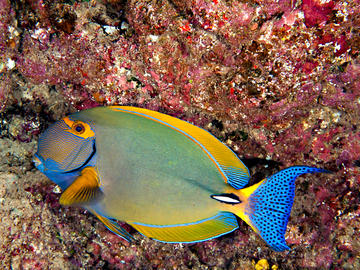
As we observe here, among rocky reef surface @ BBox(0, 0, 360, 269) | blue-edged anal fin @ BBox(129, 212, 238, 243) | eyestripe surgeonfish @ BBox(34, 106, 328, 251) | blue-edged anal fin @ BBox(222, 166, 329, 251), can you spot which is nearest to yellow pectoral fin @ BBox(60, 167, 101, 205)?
eyestripe surgeonfish @ BBox(34, 106, 328, 251)

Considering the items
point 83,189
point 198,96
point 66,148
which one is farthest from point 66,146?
point 198,96

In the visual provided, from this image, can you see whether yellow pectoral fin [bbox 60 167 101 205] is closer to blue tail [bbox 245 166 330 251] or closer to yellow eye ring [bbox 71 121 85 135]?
yellow eye ring [bbox 71 121 85 135]

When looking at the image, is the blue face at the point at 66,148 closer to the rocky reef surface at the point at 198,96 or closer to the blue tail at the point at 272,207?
the rocky reef surface at the point at 198,96

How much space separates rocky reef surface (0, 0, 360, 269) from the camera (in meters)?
1.99

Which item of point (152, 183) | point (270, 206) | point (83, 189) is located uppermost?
point (270, 206)

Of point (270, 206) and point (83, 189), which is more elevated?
point (270, 206)

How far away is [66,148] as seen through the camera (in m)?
1.79

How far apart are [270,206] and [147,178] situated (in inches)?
39.4

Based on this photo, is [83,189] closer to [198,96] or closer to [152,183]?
[152,183]

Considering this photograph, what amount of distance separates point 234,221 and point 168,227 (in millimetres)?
553

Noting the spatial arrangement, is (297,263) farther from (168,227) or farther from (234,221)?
(168,227)

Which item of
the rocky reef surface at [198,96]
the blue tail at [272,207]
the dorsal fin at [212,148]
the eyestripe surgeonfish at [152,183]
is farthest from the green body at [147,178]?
the rocky reef surface at [198,96]

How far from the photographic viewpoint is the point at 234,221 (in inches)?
73.9

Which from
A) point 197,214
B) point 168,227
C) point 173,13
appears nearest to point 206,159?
point 197,214
